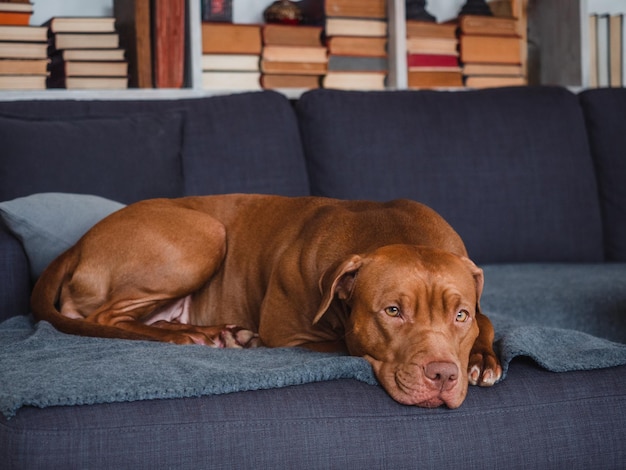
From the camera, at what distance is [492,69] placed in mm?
4395

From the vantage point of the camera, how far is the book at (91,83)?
3.71m

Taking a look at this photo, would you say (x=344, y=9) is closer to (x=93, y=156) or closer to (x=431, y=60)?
(x=431, y=60)

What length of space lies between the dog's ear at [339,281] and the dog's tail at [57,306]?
0.51m

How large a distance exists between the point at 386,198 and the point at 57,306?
4.29 ft

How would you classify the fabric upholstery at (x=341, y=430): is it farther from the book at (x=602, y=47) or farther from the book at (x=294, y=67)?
the book at (x=602, y=47)

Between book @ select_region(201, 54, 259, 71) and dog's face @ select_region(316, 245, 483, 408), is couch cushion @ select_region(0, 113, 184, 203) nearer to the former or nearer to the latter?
book @ select_region(201, 54, 259, 71)

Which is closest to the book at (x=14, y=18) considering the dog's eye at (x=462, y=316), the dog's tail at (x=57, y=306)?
the dog's tail at (x=57, y=306)

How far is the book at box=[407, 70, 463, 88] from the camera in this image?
14.1ft

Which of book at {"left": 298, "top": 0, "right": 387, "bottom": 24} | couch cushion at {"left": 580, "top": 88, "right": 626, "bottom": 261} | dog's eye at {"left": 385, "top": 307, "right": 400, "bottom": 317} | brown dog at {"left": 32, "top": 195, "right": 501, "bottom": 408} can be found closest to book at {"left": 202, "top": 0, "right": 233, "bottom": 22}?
book at {"left": 298, "top": 0, "right": 387, "bottom": 24}

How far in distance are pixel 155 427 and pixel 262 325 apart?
77 cm

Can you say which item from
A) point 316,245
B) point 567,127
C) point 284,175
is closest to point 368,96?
point 284,175

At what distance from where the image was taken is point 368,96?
3.59m

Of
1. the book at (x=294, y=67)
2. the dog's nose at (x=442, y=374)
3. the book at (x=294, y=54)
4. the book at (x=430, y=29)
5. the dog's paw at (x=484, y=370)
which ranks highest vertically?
the book at (x=430, y=29)

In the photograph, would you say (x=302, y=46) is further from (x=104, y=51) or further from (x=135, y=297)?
(x=135, y=297)
